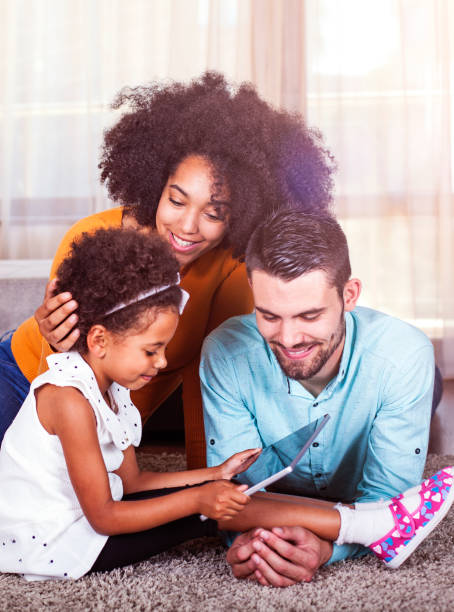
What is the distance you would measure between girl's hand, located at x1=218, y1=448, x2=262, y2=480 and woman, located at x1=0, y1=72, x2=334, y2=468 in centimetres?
39

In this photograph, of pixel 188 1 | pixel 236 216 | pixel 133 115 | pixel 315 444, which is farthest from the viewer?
pixel 188 1

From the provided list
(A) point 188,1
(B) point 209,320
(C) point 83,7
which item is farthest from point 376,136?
(B) point 209,320

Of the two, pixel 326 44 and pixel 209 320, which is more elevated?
pixel 326 44

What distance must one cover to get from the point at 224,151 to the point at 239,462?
681 mm

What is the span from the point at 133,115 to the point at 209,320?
553 mm

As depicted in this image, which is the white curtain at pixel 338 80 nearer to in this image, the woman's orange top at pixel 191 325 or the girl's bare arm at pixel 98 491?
the woman's orange top at pixel 191 325

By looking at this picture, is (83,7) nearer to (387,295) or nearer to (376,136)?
(376,136)

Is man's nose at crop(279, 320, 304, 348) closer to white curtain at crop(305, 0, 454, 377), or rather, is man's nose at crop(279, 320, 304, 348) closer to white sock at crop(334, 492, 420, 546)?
white sock at crop(334, 492, 420, 546)

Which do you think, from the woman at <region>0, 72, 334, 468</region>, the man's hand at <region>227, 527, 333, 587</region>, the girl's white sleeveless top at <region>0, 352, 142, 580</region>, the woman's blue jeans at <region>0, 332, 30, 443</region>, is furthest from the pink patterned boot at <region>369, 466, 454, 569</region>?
the woman's blue jeans at <region>0, 332, 30, 443</region>

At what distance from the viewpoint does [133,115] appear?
6.27ft

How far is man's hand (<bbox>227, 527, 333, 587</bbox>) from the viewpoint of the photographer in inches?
54.7

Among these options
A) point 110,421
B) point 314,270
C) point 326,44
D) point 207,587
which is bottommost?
→ point 207,587

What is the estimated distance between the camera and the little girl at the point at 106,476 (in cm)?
140

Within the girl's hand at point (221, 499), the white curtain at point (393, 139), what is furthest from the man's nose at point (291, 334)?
the white curtain at point (393, 139)
